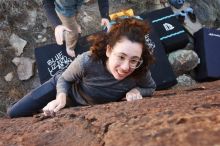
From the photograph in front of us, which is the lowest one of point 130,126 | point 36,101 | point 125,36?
point 36,101

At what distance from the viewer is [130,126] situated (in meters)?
1.12

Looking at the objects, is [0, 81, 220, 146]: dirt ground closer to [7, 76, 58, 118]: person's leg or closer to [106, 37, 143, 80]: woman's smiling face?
[106, 37, 143, 80]: woman's smiling face

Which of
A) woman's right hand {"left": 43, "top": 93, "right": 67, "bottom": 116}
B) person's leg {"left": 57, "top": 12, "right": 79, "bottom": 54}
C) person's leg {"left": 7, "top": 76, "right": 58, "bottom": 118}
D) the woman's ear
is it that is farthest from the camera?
person's leg {"left": 57, "top": 12, "right": 79, "bottom": 54}

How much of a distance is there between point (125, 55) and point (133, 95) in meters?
0.24

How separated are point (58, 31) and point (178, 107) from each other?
1540 mm

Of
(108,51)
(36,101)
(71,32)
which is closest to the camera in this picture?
(108,51)

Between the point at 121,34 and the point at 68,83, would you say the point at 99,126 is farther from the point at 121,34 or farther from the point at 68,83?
the point at 68,83

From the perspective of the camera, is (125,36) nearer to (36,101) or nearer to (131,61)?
(131,61)

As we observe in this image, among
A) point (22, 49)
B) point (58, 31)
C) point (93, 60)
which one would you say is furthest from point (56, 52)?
point (93, 60)

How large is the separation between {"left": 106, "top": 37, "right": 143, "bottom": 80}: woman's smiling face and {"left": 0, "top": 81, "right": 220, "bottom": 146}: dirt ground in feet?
1.10

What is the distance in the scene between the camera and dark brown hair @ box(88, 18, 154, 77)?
5.86 feet

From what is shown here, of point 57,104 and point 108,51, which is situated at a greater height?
point 108,51

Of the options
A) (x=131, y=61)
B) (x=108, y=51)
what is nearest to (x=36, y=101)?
(x=108, y=51)

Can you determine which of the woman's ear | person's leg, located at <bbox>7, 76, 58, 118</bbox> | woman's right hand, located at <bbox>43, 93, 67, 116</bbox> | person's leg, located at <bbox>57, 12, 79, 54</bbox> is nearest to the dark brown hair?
the woman's ear
